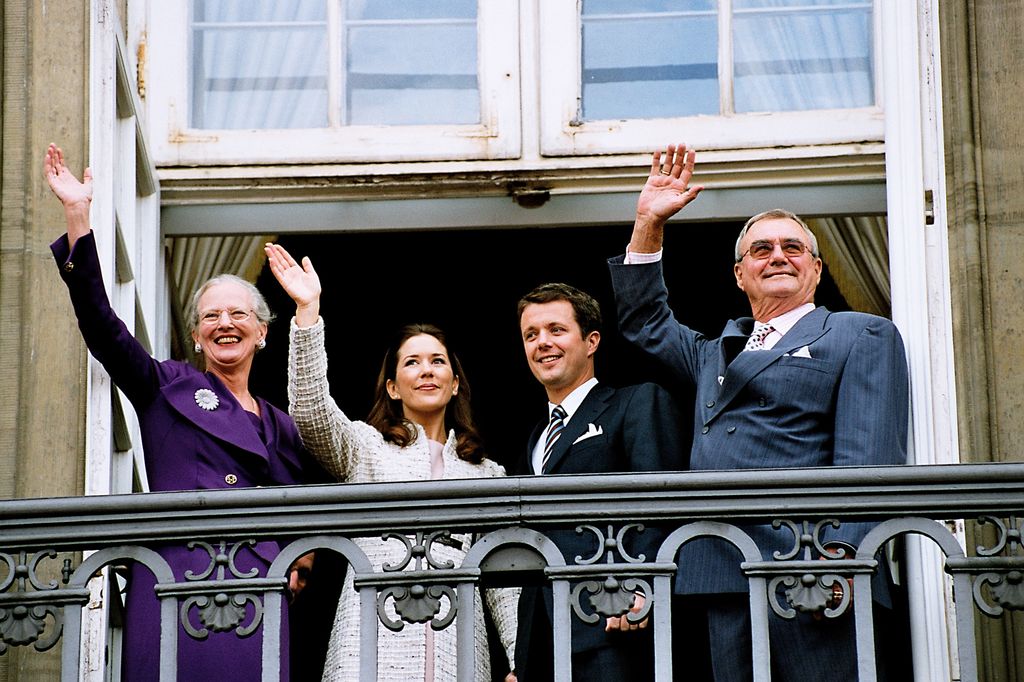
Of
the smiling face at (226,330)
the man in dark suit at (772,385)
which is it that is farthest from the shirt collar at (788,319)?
the smiling face at (226,330)

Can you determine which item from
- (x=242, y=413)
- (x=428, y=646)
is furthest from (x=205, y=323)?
(x=428, y=646)

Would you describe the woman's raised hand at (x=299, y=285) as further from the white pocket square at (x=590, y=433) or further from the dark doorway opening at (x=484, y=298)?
the dark doorway opening at (x=484, y=298)

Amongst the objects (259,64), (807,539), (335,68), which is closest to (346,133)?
(335,68)

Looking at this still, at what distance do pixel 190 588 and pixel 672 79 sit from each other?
283cm

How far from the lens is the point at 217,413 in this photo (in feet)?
20.8

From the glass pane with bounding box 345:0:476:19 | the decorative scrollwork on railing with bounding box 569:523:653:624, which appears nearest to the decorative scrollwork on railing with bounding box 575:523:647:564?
the decorative scrollwork on railing with bounding box 569:523:653:624

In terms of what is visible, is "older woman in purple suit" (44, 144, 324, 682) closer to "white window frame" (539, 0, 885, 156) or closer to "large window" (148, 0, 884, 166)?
"large window" (148, 0, 884, 166)

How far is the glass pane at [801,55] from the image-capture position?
7473mm

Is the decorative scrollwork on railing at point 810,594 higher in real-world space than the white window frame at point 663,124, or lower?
lower

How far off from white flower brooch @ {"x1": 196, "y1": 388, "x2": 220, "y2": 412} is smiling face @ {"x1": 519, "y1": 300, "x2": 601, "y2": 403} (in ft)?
3.04

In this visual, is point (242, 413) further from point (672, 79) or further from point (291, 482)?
point (672, 79)

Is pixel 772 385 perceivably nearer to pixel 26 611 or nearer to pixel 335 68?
pixel 26 611

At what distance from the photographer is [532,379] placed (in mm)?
10562

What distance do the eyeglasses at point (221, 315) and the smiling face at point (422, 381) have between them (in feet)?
2.06
